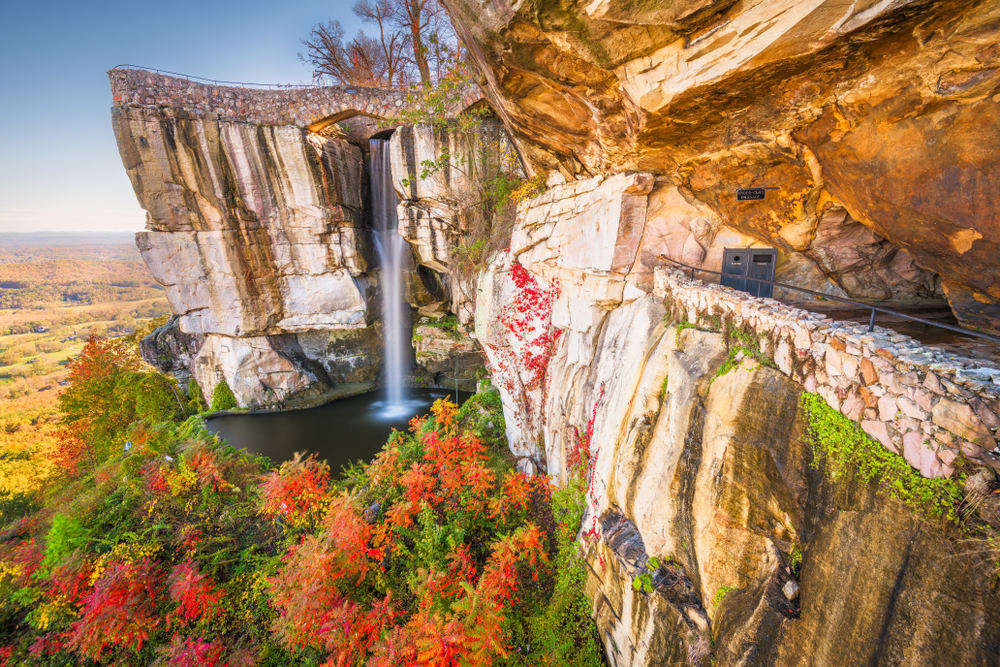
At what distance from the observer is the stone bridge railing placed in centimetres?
1469

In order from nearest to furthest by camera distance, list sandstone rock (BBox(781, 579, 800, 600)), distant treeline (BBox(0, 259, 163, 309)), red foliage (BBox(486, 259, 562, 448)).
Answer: sandstone rock (BBox(781, 579, 800, 600)) < red foliage (BBox(486, 259, 562, 448)) < distant treeline (BBox(0, 259, 163, 309))

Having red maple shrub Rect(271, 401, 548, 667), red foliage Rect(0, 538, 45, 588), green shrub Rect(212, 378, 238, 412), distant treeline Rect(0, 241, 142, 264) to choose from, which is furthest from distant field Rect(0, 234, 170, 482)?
red maple shrub Rect(271, 401, 548, 667)

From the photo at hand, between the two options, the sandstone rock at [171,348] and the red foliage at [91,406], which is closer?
the red foliage at [91,406]

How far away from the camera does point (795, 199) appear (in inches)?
233

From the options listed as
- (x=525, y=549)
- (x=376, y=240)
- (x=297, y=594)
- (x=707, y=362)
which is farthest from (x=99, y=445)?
(x=707, y=362)

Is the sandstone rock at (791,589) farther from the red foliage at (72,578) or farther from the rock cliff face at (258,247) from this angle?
the rock cliff face at (258,247)

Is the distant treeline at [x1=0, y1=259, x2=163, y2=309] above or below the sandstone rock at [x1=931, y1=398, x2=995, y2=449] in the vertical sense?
below

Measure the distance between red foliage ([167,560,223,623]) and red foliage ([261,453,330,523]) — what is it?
69.5 inches

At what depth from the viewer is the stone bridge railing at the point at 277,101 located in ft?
48.2

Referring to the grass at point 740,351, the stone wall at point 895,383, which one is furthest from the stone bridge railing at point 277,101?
the stone wall at point 895,383

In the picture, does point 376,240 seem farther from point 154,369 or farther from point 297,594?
point 297,594

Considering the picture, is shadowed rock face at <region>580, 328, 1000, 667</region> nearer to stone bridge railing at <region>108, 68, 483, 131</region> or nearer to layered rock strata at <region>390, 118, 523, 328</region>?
layered rock strata at <region>390, 118, 523, 328</region>

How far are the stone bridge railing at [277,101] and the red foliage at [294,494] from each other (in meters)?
13.9

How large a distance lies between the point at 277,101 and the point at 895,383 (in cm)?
2032
